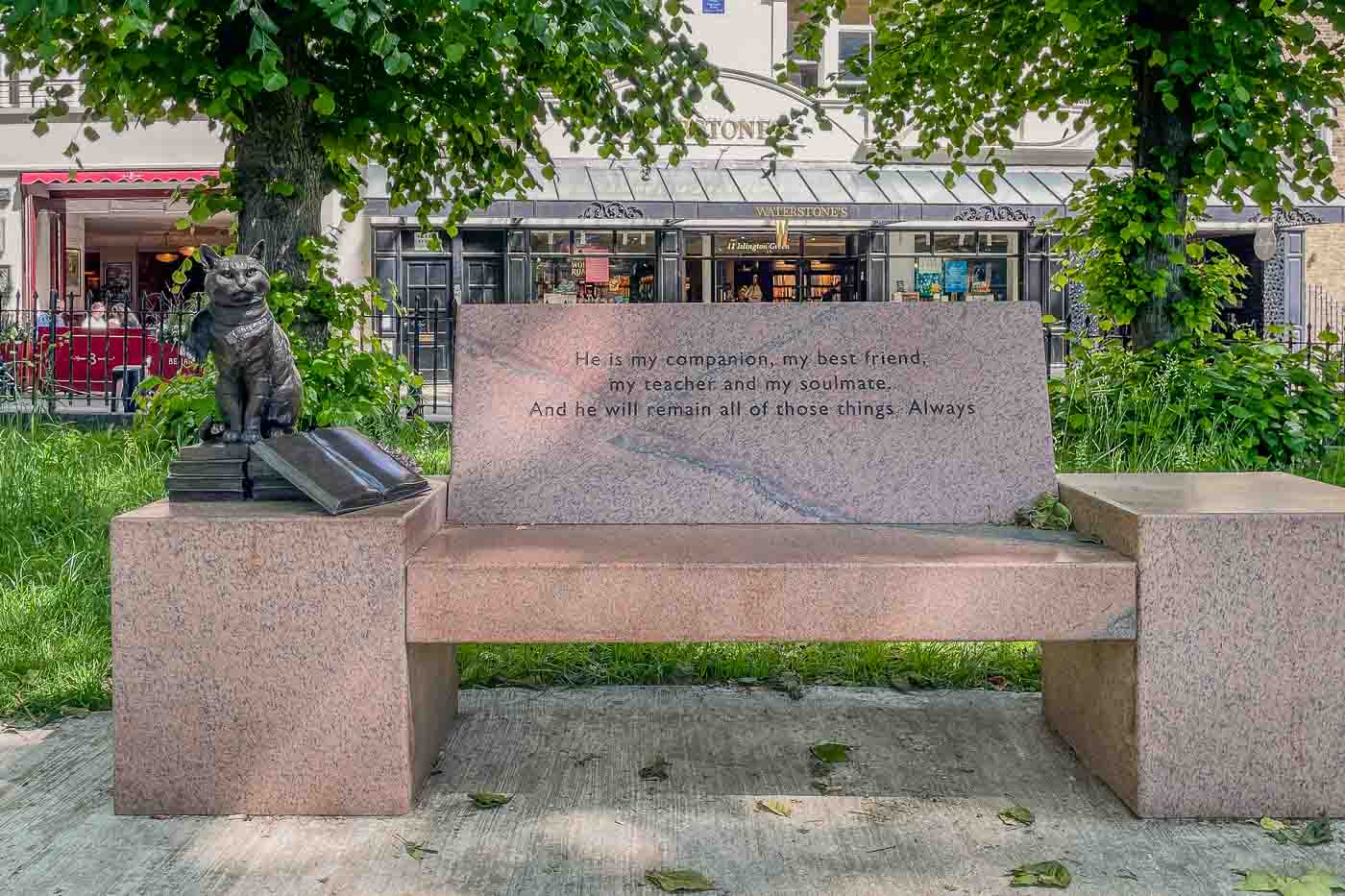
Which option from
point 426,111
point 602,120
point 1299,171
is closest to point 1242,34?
point 1299,171

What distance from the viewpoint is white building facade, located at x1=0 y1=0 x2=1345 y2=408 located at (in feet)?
66.5

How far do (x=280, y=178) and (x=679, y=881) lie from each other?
5.79 meters

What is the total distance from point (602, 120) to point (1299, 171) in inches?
193

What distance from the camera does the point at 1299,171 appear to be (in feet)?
27.8

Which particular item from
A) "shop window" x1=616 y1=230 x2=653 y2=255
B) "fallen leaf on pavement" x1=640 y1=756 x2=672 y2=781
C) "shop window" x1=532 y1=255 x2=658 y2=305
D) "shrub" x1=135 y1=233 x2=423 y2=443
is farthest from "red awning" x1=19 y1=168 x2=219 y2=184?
"fallen leaf on pavement" x1=640 y1=756 x2=672 y2=781

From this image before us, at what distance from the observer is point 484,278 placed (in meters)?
21.3

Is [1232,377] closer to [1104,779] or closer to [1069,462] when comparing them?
[1069,462]

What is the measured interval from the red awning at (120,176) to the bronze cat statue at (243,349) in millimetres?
18123

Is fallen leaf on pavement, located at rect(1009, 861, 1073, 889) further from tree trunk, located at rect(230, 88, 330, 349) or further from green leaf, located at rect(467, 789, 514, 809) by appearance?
tree trunk, located at rect(230, 88, 330, 349)

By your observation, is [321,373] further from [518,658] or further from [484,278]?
[484,278]

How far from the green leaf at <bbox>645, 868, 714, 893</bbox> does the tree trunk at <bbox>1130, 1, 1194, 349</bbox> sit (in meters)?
7.08

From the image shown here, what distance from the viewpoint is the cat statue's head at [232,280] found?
3.76 m

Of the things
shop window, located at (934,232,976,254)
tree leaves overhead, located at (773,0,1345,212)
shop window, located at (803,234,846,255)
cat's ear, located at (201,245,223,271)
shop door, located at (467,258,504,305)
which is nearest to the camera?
cat's ear, located at (201,245,223,271)

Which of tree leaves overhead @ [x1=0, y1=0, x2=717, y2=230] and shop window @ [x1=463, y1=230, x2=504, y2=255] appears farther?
shop window @ [x1=463, y1=230, x2=504, y2=255]
